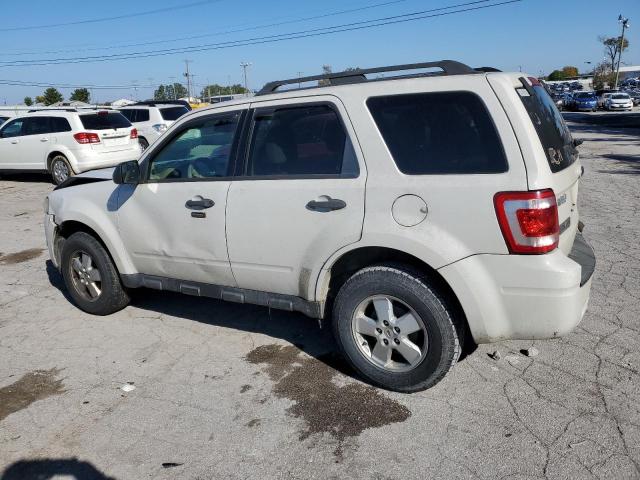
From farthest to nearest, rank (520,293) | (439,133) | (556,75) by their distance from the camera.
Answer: (556,75) < (439,133) < (520,293)

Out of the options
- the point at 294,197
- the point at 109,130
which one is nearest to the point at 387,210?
the point at 294,197

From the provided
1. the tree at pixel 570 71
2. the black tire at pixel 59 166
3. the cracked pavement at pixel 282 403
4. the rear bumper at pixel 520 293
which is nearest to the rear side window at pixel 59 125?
the black tire at pixel 59 166

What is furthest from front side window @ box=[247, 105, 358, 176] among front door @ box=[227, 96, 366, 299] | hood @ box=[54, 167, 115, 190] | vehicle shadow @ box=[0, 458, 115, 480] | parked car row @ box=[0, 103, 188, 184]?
parked car row @ box=[0, 103, 188, 184]

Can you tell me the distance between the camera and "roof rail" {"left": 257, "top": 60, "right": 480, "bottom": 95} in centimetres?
326

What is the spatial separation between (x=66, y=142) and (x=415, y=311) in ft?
38.5

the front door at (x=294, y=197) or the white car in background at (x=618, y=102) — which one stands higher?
the front door at (x=294, y=197)

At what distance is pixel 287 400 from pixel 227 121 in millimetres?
1995

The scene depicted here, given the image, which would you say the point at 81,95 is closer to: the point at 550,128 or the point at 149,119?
the point at 149,119

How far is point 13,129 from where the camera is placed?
13695 mm

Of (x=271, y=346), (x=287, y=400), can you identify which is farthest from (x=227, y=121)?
(x=287, y=400)

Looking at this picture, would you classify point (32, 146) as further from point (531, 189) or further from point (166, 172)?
point (531, 189)

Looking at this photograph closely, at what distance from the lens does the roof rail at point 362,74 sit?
3.26 meters

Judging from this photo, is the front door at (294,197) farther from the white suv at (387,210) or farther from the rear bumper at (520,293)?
the rear bumper at (520,293)

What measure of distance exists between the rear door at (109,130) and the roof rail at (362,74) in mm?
10059
